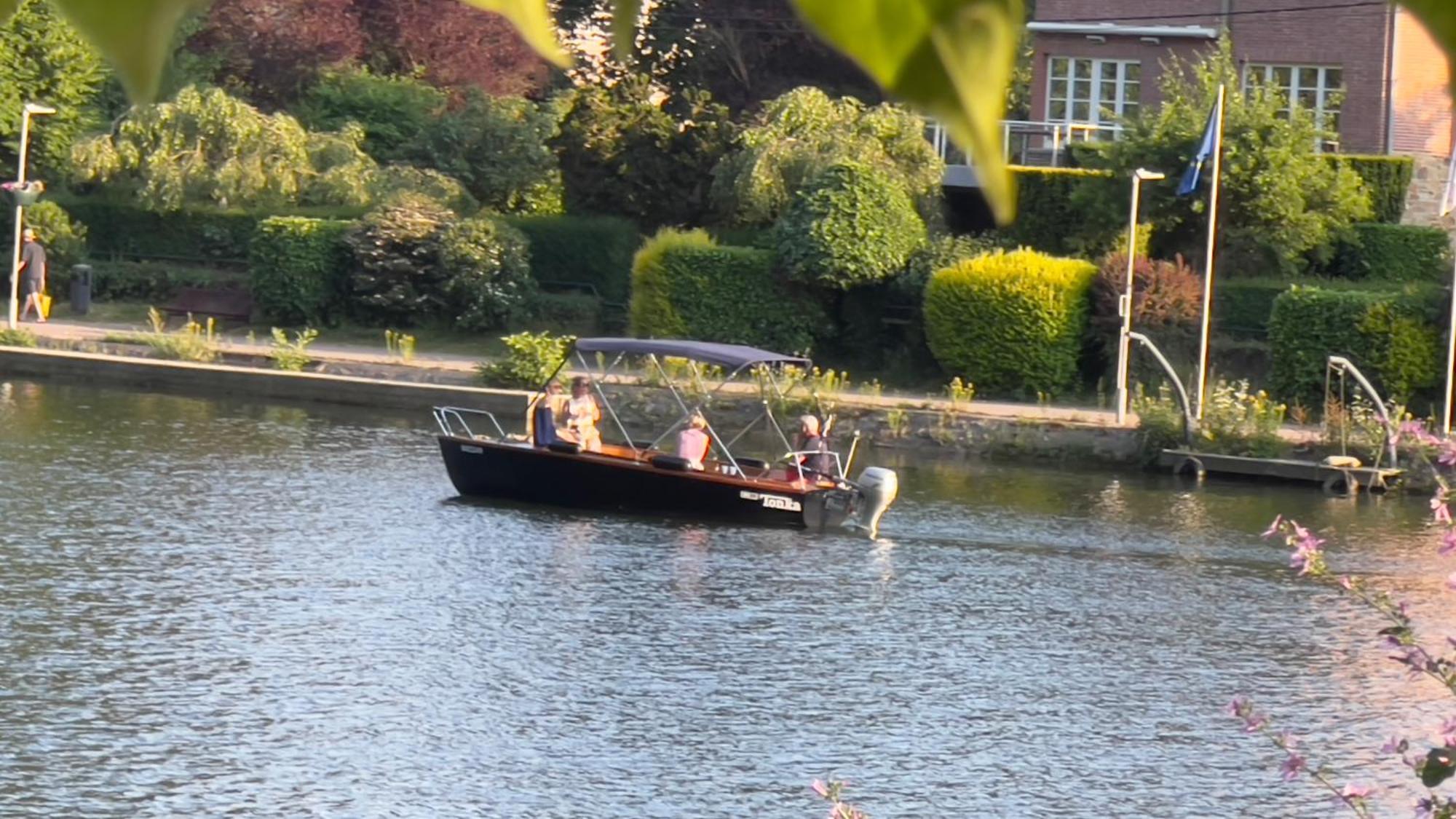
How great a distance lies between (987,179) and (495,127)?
140 feet

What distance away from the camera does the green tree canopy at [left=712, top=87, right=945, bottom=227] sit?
36.7 m

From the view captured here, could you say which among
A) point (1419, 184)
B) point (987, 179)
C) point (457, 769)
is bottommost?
point (457, 769)

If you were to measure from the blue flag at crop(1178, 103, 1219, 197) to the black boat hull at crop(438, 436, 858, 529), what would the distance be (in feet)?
30.5

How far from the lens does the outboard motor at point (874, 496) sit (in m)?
23.6

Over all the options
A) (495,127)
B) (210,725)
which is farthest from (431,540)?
(495,127)

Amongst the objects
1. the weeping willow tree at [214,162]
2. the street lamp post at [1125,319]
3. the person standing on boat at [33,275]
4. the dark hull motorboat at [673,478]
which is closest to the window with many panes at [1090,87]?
the street lamp post at [1125,319]

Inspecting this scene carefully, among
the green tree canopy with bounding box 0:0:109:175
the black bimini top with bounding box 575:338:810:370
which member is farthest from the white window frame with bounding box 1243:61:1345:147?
the green tree canopy with bounding box 0:0:109:175

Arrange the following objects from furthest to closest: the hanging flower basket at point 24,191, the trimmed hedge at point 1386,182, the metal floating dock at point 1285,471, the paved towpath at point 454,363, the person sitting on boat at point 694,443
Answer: the trimmed hedge at point 1386,182 < the hanging flower basket at point 24,191 < the paved towpath at point 454,363 < the metal floating dock at point 1285,471 < the person sitting on boat at point 694,443

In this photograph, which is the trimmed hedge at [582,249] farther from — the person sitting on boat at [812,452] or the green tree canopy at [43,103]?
the person sitting on boat at [812,452]

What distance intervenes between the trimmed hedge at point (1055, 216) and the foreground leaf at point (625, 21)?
3549 centimetres

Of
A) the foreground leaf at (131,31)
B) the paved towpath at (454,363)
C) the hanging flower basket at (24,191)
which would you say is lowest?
the paved towpath at (454,363)

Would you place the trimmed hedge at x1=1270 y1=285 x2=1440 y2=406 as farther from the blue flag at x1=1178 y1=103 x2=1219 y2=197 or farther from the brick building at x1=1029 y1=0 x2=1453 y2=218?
the brick building at x1=1029 y1=0 x2=1453 y2=218

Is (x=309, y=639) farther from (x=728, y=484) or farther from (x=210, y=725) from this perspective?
(x=728, y=484)

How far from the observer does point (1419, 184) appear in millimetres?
37531
